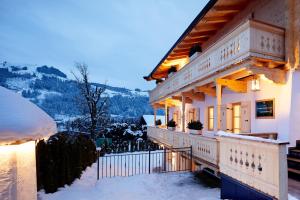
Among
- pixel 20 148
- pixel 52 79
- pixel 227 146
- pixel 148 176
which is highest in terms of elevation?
pixel 52 79

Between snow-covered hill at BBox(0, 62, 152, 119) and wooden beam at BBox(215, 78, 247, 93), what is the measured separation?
77.8m

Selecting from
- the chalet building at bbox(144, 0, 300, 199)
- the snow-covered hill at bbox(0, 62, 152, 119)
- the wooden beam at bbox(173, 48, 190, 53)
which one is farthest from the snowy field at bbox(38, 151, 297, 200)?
the snow-covered hill at bbox(0, 62, 152, 119)

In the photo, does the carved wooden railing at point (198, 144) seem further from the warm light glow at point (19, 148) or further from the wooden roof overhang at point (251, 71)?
the warm light glow at point (19, 148)

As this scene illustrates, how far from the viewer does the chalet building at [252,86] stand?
5762mm

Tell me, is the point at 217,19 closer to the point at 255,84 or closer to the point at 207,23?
the point at 207,23

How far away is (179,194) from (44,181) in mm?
4949

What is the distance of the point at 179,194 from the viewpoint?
28.6 ft

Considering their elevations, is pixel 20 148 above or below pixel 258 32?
below

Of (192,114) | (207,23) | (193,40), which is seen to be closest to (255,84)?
(207,23)

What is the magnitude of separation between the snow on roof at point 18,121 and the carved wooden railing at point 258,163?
4.63 m

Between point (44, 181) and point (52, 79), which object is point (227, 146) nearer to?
point (44, 181)

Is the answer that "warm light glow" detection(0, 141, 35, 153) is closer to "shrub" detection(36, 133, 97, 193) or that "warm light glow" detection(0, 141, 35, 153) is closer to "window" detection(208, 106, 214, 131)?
"shrub" detection(36, 133, 97, 193)

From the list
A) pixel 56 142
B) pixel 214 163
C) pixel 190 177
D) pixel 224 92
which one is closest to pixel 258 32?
pixel 214 163

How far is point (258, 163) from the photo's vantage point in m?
5.57
